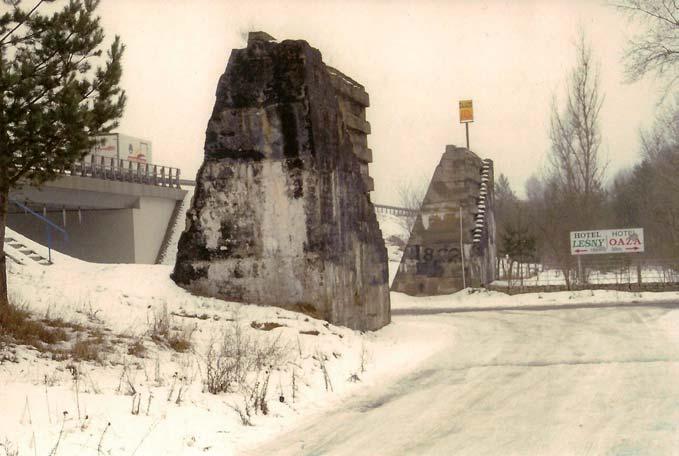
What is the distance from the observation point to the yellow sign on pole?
37281mm

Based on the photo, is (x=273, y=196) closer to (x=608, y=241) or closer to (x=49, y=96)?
(x=49, y=96)

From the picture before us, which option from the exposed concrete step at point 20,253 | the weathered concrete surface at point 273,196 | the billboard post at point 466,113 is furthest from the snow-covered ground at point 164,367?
the billboard post at point 466,113

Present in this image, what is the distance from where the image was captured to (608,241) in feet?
98.0

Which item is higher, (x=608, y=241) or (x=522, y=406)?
(x=608, y=241)

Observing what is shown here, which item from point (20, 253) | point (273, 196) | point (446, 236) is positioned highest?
point (446, 236)

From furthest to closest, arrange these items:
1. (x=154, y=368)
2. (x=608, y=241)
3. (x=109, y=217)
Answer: (x=109, y=217) < (x=608, y=241) < (x=154, y=368)

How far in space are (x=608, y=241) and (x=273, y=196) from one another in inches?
728

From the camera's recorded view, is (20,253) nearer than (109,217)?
Yes

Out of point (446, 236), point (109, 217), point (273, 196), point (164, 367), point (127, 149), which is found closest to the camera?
point (164, 367)

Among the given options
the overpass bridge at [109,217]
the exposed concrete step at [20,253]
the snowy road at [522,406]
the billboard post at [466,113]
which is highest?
the billboard post at [466,113]

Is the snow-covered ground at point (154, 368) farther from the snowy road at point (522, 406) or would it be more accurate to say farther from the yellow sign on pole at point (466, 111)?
the yellow sign on pole at point (466, 111)

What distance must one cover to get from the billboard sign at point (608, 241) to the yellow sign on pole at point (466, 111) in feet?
30.8

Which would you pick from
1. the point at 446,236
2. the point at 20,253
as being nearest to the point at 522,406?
the point at 20,253

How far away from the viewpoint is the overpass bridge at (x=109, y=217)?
3781 centimetres
